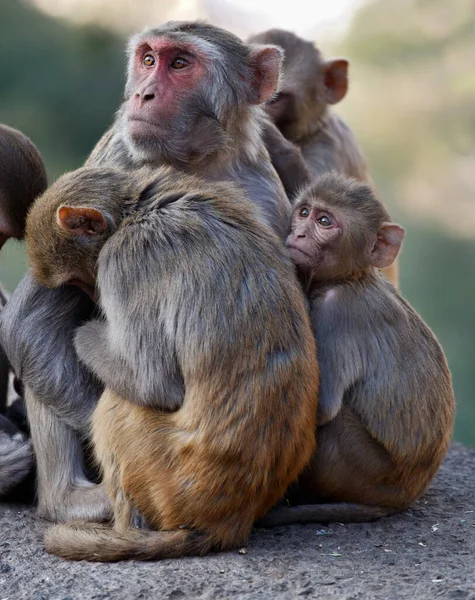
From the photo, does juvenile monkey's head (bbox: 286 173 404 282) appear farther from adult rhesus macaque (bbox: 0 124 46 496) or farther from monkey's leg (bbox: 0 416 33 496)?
monkey's leg (bbox: 0 416 33 496)

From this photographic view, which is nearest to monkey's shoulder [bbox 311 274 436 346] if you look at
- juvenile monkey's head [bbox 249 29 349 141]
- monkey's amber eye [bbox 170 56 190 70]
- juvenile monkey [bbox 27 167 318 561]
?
juvenile monkey [bbox 27 167 318 561]

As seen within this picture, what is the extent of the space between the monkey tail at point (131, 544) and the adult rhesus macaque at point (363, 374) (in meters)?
0.69

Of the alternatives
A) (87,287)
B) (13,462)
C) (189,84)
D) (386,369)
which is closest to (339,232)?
(386,369)

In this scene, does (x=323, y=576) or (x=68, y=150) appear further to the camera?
(x=68, y=150)

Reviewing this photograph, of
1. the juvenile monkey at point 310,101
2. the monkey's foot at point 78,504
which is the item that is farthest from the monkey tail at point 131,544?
the juvenile monkey at point 310,101

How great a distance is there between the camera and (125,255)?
4602 mm

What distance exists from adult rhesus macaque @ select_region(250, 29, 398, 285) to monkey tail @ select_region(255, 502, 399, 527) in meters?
3.50

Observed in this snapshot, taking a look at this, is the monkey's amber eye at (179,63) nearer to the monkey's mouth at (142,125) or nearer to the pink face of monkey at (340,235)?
the monkey's mouth at (142,125)

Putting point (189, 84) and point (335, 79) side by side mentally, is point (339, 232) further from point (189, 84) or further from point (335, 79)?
Answer: point (335, 79)

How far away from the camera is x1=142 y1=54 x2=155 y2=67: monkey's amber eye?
5.78m

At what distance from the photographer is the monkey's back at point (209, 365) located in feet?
14.6

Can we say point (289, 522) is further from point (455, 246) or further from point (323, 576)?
point (455, 246)

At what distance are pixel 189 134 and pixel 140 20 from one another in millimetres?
7639

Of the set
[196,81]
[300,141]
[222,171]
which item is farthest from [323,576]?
[300,141]
